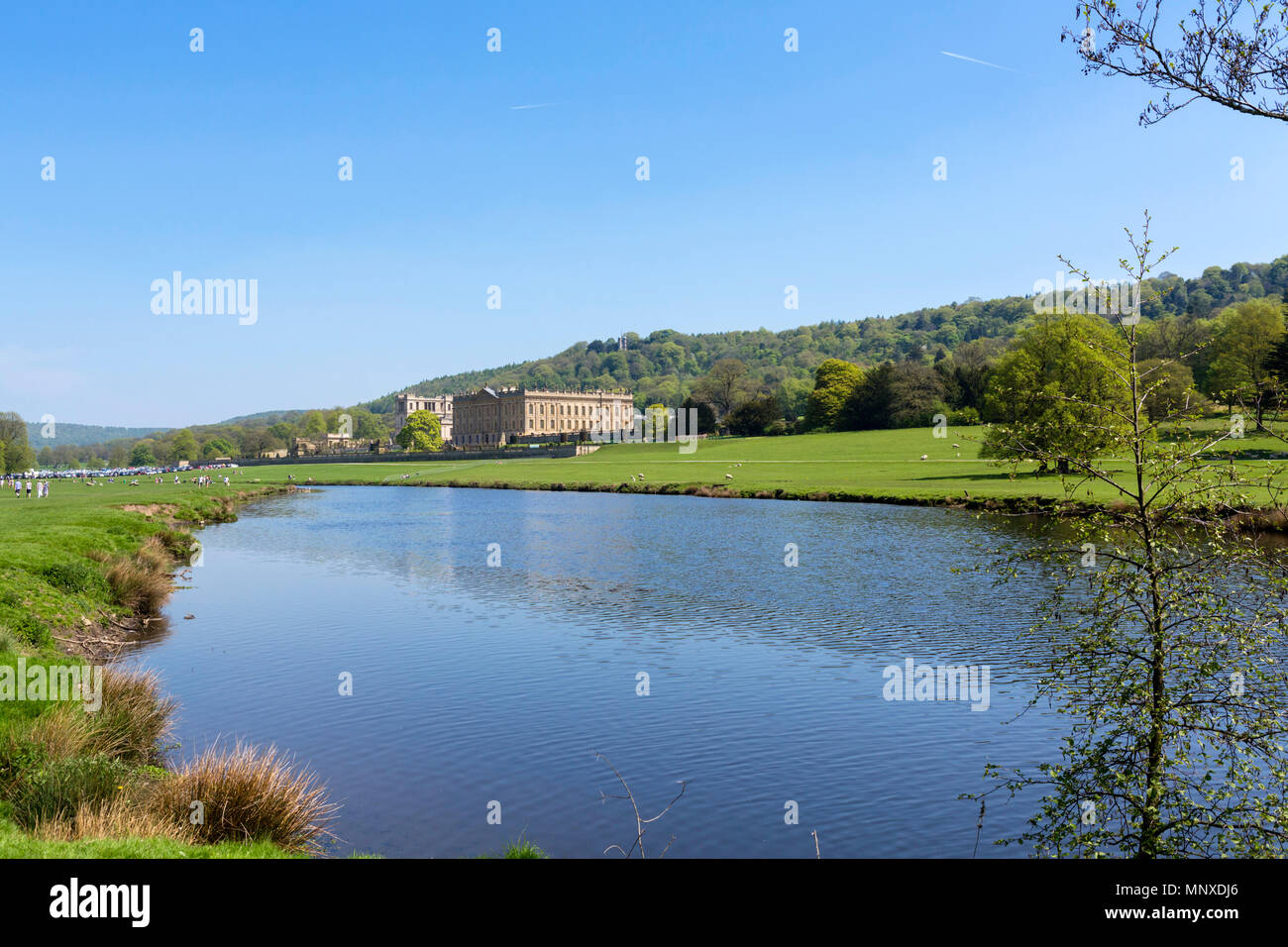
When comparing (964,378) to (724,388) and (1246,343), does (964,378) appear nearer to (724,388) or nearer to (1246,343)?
(1246,343)

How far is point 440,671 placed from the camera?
60.1ft

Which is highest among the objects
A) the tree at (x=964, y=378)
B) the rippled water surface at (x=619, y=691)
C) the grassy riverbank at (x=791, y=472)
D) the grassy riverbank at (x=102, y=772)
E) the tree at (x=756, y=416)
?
the tree at (x=964, y=378)

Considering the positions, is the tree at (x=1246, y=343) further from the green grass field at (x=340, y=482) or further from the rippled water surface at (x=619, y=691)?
the rippled water surface at (x=619, y=691)

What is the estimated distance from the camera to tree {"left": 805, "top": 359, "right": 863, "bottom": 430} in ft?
408

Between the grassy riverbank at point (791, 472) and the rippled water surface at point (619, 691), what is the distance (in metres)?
17.0

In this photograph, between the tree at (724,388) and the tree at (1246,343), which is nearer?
the tree at (1246,343)

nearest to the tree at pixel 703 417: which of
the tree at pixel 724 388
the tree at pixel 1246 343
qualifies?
the tree at pixel 724 388

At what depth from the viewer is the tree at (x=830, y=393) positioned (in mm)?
124425

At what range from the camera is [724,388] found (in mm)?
166625

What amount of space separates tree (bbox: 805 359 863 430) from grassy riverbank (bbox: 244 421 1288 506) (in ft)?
19.1

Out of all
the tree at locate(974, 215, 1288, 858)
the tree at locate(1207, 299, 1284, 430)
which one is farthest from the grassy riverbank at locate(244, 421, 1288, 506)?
the tree at locate(974, 215, 1288, 858)

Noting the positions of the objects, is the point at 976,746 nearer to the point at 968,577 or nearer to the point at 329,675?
the point at 329,675
